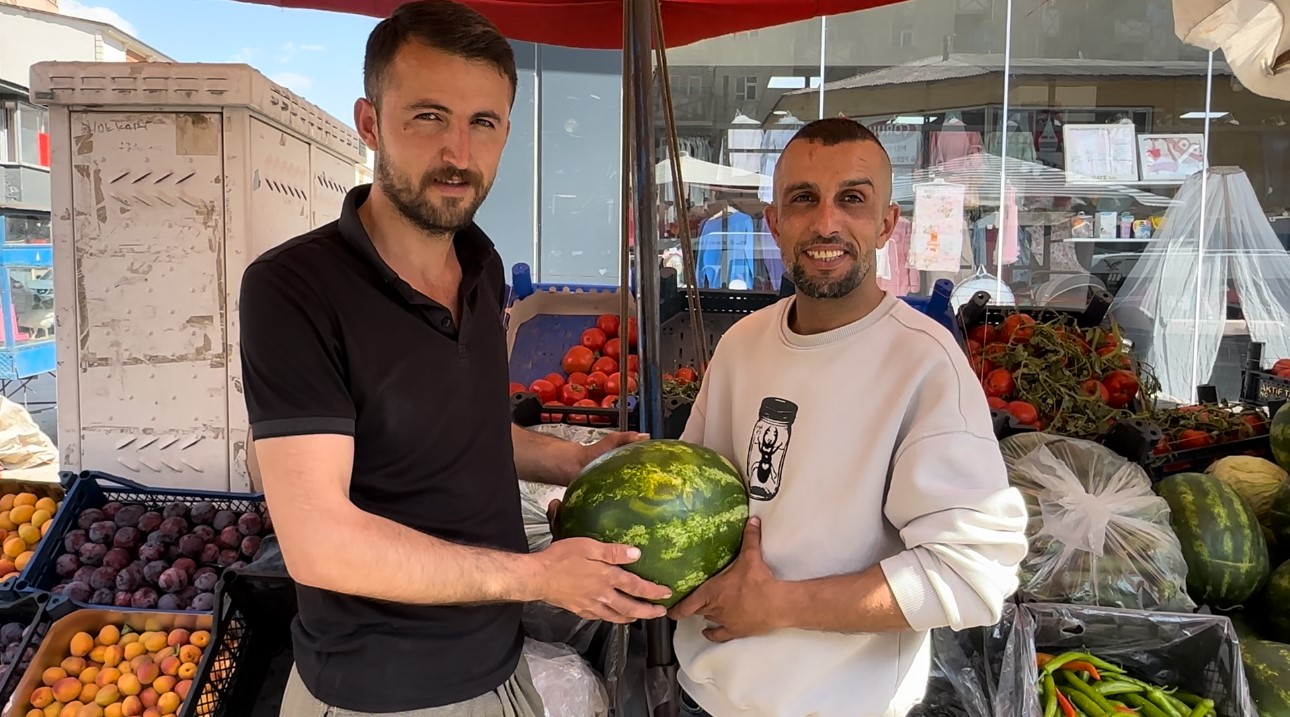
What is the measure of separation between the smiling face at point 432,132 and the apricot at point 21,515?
244 cm

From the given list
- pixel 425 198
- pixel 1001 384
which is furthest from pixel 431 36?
pixel 1001 384

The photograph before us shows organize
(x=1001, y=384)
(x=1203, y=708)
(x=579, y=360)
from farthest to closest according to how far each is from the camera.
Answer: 1. (x=579, y=360)
2. (x=1001, y=384)
3. (x=1203, y=708)

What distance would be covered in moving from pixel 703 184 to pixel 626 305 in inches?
251

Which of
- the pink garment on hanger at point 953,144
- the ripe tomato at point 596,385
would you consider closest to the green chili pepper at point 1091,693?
the ripe tomato at point 596,385

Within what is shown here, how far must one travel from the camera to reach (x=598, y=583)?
1350 millimetres

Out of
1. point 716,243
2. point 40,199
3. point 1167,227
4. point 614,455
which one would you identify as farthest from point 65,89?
point 40,199

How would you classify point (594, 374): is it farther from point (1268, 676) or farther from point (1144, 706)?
point (1268, 676)

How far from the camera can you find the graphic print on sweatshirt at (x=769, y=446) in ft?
4.85

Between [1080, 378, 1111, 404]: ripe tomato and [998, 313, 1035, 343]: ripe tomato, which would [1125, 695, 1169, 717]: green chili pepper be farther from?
[998, 313, 1035, 343]: ripe tomato

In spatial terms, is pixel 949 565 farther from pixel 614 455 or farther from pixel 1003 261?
pixel 1003 261

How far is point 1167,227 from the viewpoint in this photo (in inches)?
292

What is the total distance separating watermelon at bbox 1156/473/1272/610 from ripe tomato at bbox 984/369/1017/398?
0.87 meters

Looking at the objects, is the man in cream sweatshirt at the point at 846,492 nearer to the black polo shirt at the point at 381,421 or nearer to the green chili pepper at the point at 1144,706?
the black polo shirt at the point at 381,421

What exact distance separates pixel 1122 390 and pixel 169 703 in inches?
134
